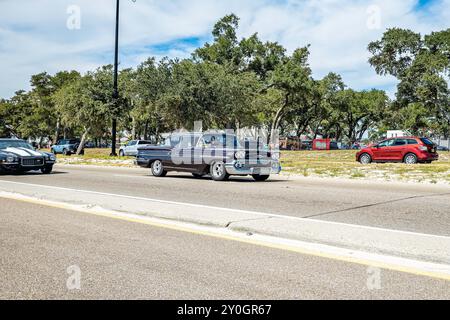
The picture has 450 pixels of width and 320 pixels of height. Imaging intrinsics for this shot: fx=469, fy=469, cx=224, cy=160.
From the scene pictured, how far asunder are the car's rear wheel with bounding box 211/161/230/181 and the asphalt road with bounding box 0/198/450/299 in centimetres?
877

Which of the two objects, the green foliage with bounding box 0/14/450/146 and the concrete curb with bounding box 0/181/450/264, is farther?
the green foliage with bounding box 0/14/450/146

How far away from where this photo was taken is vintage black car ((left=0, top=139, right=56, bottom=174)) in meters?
17.4

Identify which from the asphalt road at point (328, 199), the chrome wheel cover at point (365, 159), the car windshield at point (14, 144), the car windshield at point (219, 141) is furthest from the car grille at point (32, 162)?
the chrome wheel cover at point (365, 159)

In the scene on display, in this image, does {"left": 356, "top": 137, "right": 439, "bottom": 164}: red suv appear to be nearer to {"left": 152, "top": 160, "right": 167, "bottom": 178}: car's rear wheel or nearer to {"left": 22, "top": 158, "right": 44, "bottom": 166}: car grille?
{"left": 152, "top": 160, "right": 167, "bottom": 178}: car's rear wheel

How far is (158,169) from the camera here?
17.4m

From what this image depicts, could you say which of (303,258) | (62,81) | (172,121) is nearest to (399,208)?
(303,258)

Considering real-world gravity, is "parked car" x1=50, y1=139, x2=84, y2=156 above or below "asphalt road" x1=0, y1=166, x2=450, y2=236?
above

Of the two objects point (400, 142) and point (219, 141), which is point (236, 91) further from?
point (219, 141)

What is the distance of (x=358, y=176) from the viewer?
17031 mm

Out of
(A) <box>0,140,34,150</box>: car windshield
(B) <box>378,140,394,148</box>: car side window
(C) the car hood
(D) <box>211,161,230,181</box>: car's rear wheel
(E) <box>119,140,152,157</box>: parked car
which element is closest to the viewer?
(D) <box>211,161,230,181</box>: car's rear wheel

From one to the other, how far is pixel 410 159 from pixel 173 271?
73.0 ft

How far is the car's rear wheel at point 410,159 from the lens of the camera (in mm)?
24280

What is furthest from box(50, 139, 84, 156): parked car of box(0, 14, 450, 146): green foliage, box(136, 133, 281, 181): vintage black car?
box(136, 133, 281, 181): vintage black car

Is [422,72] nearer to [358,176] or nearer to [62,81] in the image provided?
[358,176]
